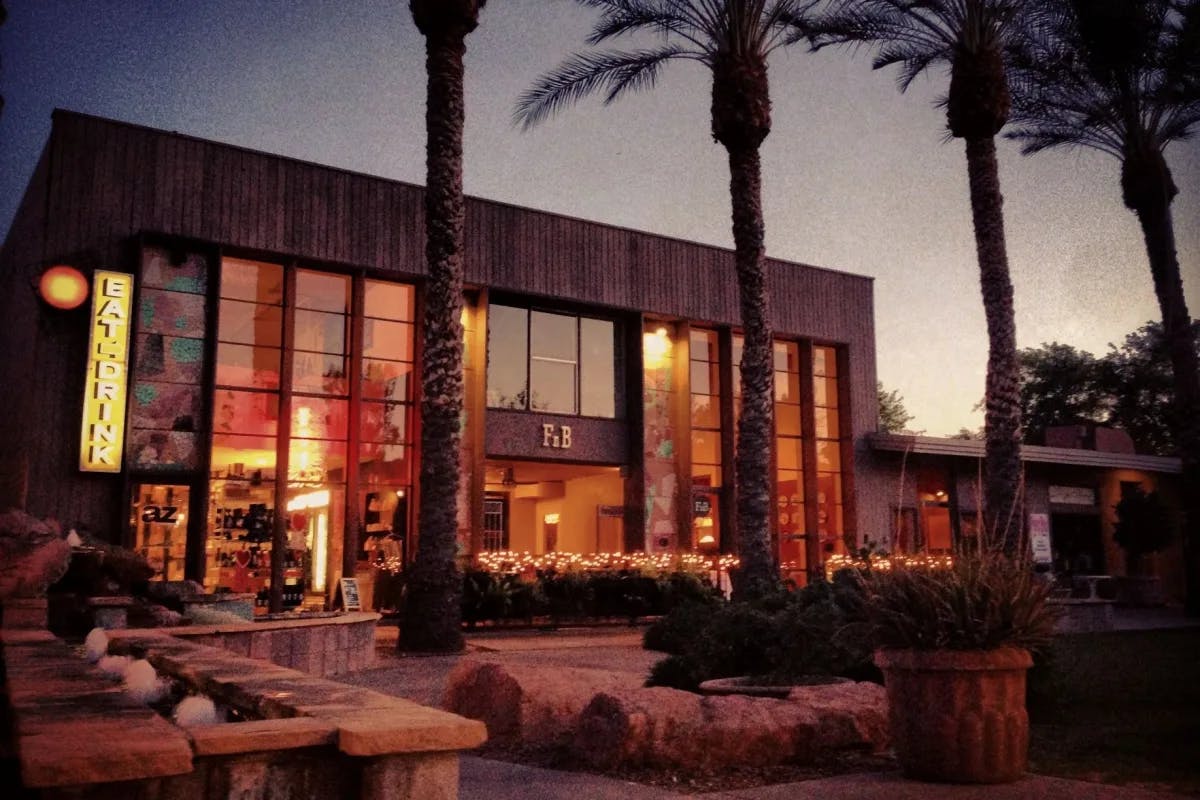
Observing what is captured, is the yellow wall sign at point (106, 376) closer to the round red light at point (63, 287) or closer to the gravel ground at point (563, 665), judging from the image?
the round red light at point (63, 287)

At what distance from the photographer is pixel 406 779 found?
290cm

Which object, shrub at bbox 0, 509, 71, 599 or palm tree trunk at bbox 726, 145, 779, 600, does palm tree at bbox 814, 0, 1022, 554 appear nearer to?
palm tree trunk at bbox 726, 145, 779, 600

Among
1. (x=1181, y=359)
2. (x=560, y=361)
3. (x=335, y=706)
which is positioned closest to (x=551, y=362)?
(x=560, y=361)

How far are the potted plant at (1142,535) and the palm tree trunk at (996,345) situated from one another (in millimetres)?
14122

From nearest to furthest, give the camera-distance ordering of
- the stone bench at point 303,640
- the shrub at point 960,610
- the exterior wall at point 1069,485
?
the shrub at point 960,610, the stone bench at point 303,640, the exterior wall at point 1069,485

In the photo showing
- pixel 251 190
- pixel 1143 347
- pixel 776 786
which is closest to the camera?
pixel 776 786

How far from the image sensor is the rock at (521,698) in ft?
23.1

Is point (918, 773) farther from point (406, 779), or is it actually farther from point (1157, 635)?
point (1157, 635)

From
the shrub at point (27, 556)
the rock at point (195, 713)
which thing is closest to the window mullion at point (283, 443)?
the shrub at point (27, 556)

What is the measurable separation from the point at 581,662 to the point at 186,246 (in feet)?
39.4

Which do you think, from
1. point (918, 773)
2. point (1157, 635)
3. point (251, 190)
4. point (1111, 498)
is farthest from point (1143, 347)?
point (918, 773)

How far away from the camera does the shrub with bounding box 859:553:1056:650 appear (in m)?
5.60

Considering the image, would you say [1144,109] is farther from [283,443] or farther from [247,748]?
[247,748]

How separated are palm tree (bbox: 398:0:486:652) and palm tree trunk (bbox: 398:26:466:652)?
0.05 ft
